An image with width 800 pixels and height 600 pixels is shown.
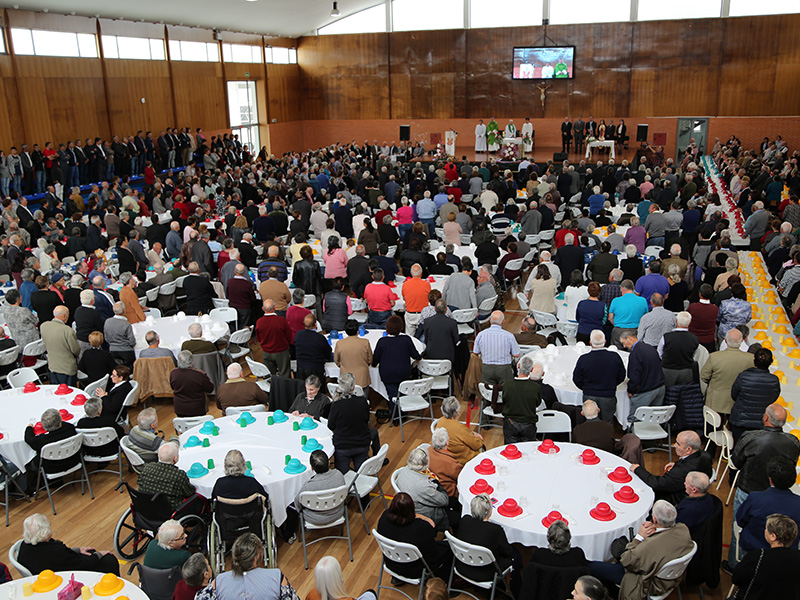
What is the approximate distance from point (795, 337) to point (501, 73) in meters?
24.2

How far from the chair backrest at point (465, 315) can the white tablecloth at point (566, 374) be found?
1.46 m

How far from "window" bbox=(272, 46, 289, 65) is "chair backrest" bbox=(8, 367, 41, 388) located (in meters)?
26.5

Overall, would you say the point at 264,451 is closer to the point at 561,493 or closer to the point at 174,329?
the point at 561,493

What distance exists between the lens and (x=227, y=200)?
719 inches

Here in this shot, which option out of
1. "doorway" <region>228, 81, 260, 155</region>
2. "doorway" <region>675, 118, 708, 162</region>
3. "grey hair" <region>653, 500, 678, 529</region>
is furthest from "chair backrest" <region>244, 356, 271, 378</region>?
"doorway" <region>675, 118, 708, 162</region>

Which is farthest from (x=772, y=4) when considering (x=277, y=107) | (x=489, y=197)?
(x=277, y=107)

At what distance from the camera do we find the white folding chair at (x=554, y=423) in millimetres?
7020

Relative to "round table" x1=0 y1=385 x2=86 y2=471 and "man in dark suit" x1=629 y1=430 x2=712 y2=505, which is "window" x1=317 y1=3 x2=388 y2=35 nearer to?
"round table" x1=0 y1=385 x2=86 y2=471

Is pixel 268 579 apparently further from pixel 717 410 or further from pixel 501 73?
pixel 501 73

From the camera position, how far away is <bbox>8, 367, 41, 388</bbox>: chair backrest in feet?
26.7

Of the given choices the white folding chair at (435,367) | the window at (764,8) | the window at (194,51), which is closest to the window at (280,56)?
the window at (194,51)

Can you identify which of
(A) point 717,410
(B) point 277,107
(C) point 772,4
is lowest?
(A) point 717,410

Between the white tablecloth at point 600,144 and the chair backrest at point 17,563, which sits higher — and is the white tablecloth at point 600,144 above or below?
above

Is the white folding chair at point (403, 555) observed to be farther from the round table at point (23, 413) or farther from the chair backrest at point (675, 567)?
the round table at point (23, 413)
